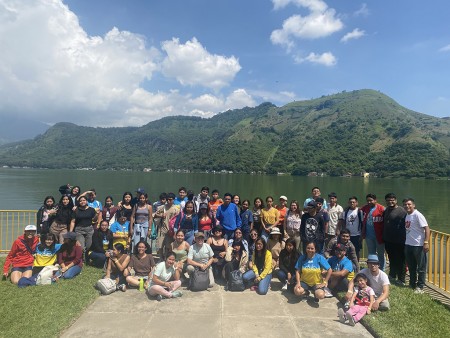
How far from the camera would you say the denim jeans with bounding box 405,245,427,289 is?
6379 millimetres

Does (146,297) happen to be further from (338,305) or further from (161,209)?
(338,305)

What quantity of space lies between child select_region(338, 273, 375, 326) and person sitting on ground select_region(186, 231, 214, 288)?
279 cm

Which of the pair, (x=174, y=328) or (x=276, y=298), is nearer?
(x=174, y=328)

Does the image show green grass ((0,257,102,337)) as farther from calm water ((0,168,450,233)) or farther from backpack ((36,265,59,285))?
calm water ((0,168,450,233))

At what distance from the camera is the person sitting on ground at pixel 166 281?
5980mm

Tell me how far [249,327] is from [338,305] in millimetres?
1948

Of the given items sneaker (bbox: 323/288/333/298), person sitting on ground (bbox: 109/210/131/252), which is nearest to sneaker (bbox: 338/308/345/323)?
sneaker (bbox: 323/288/333/298)

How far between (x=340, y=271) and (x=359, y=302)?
0.84 meters

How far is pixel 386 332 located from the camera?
4742mm

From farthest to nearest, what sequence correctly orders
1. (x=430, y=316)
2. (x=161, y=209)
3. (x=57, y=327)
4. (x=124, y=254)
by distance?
(x=161, y=209), (x=124, y=254), (x=430, y=316), (x=57, y=327)

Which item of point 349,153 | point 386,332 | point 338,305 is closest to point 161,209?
point 338,305

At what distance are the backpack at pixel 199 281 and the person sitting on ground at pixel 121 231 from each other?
2059mm

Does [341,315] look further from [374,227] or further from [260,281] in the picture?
[374,227]

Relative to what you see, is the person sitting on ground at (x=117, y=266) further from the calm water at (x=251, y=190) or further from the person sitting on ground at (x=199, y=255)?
the calm water at (x=251, y=190)
